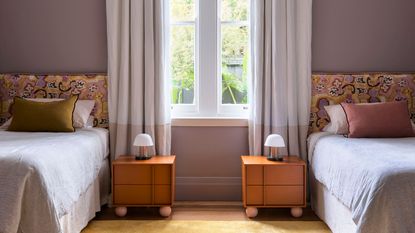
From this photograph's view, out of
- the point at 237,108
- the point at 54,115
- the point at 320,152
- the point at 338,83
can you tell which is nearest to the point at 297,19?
the point at 338,83

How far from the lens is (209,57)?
3.66 meters

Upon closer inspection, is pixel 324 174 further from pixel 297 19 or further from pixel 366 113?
pixel 297 19

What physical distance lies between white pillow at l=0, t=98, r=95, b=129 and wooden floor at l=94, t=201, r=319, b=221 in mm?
747

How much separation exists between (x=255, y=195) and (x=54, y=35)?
2291 millimetres

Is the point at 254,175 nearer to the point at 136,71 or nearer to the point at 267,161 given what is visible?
the point at 267,161

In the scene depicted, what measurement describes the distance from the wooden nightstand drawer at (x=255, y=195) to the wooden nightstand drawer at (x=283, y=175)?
82 mm

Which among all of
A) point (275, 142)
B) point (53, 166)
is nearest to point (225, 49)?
point (275, 142)

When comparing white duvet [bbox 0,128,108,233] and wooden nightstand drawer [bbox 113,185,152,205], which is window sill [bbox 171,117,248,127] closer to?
wooden nightstand drawer [bbox 113,185,152,205]

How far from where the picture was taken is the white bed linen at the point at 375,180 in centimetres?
187

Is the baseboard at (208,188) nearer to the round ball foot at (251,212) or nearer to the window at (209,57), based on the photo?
the round ball foot at (251,212)

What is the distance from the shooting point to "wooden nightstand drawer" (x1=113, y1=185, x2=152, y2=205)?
3135 millimetres

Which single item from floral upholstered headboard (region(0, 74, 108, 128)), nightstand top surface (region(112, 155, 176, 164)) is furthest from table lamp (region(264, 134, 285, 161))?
floral upholstered headboard (region(0, 74, 108, 128))

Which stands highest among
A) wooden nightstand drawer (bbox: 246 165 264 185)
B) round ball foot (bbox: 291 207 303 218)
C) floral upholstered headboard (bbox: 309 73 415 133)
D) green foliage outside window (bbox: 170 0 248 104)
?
green foliage outside window (bbox: 170 0 248 104)

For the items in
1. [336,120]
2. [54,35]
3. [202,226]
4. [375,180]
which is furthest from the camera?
[54,35]
